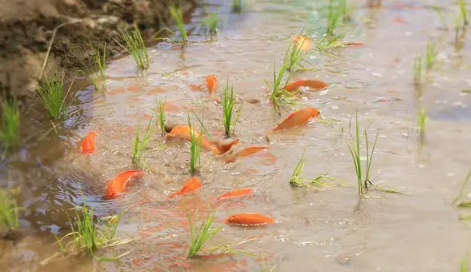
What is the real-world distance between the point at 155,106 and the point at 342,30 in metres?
1.92

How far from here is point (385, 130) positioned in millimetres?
3391

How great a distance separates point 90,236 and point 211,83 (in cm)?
179

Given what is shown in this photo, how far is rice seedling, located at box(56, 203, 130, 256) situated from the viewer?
238cm

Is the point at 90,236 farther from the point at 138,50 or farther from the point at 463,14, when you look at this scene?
the point at 463,14

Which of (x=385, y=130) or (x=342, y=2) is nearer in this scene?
(x=385, y=130)

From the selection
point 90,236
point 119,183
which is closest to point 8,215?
point 90,236

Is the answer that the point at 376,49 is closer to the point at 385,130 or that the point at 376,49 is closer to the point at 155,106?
the point at 385,130

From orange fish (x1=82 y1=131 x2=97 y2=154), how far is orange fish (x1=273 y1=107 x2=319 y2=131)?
0.99 metres

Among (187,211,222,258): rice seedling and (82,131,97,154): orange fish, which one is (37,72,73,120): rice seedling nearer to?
(82,131,97,154): orange fish

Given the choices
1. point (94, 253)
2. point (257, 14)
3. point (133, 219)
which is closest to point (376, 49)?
point (257, 14)

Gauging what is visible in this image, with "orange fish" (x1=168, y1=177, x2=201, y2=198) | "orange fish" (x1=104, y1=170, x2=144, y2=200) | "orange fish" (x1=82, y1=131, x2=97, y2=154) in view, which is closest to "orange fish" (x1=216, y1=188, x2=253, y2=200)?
"orange fish" (x1=168, y1=177, x2=201, y2=198)

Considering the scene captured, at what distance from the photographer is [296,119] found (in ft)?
11.4

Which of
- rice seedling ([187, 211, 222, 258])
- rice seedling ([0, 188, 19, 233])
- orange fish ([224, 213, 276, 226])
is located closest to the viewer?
rice seedling ([187, 211, 222, 258])

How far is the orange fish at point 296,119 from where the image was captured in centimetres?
347
